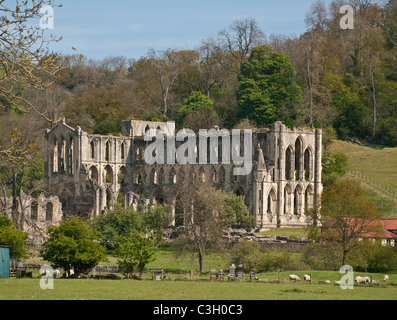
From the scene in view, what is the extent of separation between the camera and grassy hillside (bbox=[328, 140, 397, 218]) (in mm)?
84350

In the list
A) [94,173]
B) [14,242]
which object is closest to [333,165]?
[94,173]

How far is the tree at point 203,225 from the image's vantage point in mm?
63875

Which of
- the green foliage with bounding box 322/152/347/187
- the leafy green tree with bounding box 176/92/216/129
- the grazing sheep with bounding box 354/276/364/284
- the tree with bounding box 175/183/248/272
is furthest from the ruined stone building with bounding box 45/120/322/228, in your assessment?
the grazing sheep with bounding box 354/276/364/284

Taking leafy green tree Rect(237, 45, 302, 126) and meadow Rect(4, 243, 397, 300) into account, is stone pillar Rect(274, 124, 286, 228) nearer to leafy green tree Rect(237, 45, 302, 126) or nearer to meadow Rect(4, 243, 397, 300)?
leafy green tree Rect(237, 45, 302, 126)

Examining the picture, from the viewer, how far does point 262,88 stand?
10375 centimetres

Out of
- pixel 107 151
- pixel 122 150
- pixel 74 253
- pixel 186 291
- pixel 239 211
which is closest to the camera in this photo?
pixel 186 291

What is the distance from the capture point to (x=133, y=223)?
74.2 m

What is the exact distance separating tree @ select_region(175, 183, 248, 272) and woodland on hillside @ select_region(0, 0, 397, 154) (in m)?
30.4

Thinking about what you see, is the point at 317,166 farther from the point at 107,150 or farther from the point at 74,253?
the point at 74,253

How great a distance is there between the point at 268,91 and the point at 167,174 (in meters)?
17.8

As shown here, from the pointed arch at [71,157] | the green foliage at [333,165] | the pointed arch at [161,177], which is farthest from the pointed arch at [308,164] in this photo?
the pointed arch at [71,157]
